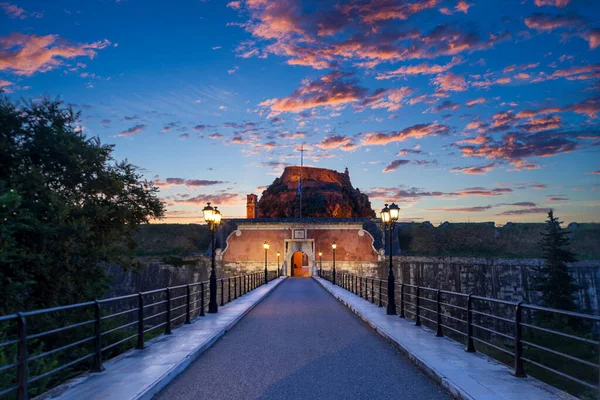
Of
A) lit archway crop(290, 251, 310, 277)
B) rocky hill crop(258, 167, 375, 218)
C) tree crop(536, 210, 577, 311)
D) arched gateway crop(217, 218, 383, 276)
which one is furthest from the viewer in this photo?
rocky hill crop(258, 167, 375, 218)

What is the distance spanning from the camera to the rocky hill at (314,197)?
105 m

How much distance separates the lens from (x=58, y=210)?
53.3 ft

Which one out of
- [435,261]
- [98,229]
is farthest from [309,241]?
[98,229]

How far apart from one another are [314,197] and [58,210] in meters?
90.8

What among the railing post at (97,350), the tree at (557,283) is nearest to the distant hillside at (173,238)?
the tree at (557,283)

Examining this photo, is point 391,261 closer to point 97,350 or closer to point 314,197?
point 97,350

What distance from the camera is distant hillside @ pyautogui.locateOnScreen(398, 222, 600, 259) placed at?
63.0 metres

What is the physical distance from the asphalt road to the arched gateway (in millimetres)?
49450

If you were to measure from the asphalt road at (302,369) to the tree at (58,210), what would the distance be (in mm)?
7492

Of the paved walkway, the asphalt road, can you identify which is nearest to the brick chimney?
the asphalt road

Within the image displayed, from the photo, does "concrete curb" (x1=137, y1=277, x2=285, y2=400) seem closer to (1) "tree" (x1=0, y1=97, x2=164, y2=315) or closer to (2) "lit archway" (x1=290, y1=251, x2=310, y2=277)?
(1) "tree" (x1=0, y1=97, x2=164, y2=315)

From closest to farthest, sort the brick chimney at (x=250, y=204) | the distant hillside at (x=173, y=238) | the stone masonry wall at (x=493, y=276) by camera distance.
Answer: the stone masonry wall at (x=493, y=276), the distant hillside at (x=173, y=238), the brick chimney at (x=250, y=204)

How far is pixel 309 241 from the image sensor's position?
2493 inches

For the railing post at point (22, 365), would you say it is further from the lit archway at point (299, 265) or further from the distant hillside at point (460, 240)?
the lit archway at point (299, 265)
